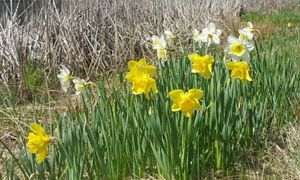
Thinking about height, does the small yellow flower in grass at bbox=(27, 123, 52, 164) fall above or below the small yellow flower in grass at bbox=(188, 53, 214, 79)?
below

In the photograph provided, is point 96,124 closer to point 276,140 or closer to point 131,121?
point 131,121

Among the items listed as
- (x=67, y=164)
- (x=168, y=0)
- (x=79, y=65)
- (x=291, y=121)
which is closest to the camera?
(x=67, y=164)

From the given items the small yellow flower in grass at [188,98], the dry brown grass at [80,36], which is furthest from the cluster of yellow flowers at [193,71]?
the dry brown grass at [80,36]

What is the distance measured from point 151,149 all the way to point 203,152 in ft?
0.83

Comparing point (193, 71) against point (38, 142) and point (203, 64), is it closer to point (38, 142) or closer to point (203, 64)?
point (203, 64)

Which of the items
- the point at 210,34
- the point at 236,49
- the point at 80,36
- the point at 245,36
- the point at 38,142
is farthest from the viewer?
the point at 80,36

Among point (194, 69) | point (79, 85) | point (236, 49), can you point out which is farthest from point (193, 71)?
point (79, 85)

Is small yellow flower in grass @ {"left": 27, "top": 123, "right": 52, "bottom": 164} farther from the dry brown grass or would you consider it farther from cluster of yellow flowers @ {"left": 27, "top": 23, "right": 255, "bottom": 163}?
the dry brown grass

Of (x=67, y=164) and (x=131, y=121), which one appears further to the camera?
(x=131, y=121)

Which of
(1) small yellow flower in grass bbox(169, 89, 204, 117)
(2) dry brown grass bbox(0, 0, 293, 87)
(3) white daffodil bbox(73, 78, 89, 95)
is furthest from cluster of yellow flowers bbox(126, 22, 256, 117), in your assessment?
(2) dry brown grass bbox(0, 0, 293, 87)

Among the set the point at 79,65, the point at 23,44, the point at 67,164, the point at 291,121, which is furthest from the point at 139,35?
the point at 67,164

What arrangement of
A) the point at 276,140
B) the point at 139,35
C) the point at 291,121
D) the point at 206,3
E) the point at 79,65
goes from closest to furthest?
the point at 276,140 → the point at 291,121 → the point at 79,65 → the point at 139,35 → the point at 206,3

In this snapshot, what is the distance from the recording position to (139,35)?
661 cm

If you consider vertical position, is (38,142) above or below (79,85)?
below
